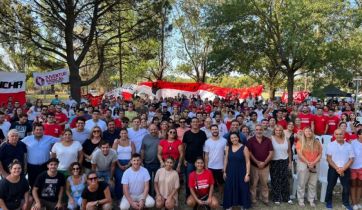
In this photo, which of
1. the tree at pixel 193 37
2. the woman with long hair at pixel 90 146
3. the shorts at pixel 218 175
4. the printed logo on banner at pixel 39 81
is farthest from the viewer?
the tree at pixel 193 37

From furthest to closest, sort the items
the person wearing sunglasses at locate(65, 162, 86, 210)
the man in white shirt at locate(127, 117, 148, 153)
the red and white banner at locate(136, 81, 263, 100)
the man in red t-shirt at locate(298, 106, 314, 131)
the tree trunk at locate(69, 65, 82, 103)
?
1. the red and white banner at locate(136, 81, 263, 100)
2. the tree trunk at locate(69, 65, 82, 103)
3. the man in red t-shirt at locate(298, 106, 314, 131)
4. the man in white shirt at locate(127, 117, 148, 153)
5. the person wearing sunglasses at locate(65, 162, 86, 210)

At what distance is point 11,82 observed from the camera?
55.5 ft

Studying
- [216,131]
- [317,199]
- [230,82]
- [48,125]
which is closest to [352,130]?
Result: [317,199]

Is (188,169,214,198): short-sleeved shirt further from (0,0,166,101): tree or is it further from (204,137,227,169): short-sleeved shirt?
(0,0,166,101): tree

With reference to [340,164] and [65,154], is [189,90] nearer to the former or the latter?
[340,164]

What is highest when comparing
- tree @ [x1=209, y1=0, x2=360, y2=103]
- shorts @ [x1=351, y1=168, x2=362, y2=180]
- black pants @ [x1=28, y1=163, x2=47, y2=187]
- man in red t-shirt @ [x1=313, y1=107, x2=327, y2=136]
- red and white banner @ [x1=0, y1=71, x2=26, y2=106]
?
tree @ [x1=209, y1=0, x2=360, y2=103]

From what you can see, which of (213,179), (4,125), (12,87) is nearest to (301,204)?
(213,179)

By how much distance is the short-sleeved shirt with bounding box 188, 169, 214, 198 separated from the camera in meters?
6.62

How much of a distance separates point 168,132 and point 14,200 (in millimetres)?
2894

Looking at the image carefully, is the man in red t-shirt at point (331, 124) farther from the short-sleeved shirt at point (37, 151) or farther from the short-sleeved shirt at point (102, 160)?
the short-sleeved shirt at point (37, 151)

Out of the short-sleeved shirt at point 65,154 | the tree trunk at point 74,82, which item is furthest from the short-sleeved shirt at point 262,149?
the tree trunk at point 74,82

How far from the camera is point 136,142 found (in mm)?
7691

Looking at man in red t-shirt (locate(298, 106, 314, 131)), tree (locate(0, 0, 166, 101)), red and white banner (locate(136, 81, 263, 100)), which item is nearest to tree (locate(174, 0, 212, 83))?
red and white banner (locate(136, 81, 263, 100))

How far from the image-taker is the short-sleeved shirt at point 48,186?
6.14 m
